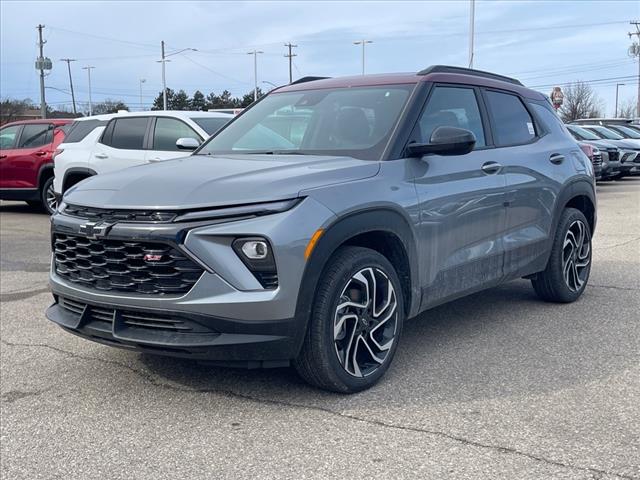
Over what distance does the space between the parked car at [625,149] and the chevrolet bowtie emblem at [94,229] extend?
705 inches

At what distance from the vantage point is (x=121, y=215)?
3697 millimetres

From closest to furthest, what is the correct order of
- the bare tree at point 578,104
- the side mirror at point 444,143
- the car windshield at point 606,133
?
the side mirror at point 444,143 < the car windshield at point 606,133 < the bare tree at point 578,104

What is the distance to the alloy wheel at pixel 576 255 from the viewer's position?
5.96 meters

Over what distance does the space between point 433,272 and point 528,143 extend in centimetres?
176

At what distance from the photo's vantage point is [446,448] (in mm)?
3309

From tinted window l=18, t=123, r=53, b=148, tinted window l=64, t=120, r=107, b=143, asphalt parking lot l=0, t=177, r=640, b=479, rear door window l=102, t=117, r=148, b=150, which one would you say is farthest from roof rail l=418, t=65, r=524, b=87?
tinted window l=18, t=123, r=53, b=148

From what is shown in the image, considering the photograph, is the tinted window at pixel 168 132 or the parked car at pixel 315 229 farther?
the tinted window at pixel 168 132

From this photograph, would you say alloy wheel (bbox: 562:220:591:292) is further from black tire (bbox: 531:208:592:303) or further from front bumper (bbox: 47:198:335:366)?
front bumper (bbox: 47:198:335:366)

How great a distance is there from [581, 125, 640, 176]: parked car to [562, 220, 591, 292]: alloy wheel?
46.6 ft

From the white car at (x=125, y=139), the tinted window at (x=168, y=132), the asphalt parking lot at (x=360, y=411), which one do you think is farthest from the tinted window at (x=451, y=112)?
the tinted window at (x=168, y=132)

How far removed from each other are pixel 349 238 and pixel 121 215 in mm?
1190

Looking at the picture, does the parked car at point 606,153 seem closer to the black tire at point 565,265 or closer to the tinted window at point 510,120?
the black tire at point 565,265

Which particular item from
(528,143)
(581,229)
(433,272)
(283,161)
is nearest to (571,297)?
(581,229)

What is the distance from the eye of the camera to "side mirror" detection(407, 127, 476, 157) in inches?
168
